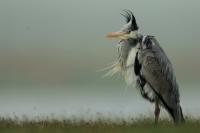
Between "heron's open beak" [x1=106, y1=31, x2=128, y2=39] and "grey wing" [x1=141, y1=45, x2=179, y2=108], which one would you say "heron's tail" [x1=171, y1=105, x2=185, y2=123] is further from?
"heron's open beak" [x1=106, y1=31, x2=128, y2=39]

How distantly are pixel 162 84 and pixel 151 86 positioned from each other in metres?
0.20

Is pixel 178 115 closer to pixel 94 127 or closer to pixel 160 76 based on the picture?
pixel 160 76

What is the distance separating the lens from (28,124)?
9.31 metres

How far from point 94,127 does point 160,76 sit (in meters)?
1.95

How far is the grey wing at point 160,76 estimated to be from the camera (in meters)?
9.95

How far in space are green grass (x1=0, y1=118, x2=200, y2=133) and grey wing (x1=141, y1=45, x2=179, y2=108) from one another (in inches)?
17.9

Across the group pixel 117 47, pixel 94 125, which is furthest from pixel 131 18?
pixel 94 125

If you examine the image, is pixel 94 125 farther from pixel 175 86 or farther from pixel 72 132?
pixel 175 86

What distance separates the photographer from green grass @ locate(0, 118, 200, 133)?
27.1 feet

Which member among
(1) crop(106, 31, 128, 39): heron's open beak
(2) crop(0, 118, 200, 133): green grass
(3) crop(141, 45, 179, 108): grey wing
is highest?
(1) crop(106, 31, 128, 39): heron's open beak

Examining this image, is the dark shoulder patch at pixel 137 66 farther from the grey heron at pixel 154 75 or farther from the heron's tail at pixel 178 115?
the heron's tail at pixel 178 115

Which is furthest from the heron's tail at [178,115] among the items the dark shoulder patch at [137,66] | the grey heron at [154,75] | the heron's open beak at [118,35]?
the heron's open beak at [118,35]

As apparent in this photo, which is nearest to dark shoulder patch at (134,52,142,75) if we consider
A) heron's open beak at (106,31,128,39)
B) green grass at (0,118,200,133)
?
heron's open beak at (106,31,128,39)

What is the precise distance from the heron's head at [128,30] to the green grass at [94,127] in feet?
5.27
